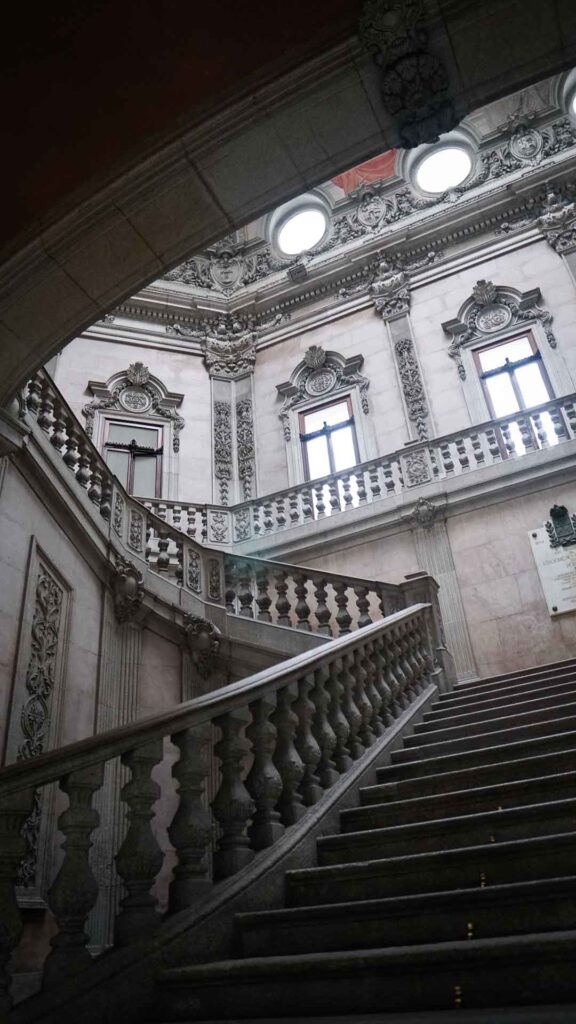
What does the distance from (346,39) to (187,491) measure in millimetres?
11092

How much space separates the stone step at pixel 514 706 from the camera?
5.87 metres

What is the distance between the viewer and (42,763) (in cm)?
293

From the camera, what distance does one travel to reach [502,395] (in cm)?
1355

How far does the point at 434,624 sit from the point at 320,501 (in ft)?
16.6

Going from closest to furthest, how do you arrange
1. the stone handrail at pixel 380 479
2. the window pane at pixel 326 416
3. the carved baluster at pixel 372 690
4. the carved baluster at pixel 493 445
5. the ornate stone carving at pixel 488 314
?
the carved baluster at pixel 372 690 < the stone handrail at pixel 380 479 < the carved baluster at pixel 493 445 < the ornate stone carving at pixel 488 314 < the window pane at pixel 326 416

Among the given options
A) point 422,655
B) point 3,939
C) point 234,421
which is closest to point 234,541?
point 234,421

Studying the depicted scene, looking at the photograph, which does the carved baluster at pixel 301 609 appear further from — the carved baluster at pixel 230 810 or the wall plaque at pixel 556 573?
the carved baluster at pixel 230 810

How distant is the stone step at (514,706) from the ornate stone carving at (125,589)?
310cm

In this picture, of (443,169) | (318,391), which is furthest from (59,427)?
(443,169)

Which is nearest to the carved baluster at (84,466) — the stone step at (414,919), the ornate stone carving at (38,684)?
the ornate stone carving at (38,684)

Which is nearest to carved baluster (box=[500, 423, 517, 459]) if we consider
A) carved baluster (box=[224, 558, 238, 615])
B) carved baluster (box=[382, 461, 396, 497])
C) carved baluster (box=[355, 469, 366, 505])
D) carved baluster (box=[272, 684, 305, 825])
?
carved baluster (box=[382, 461, 396, 497])

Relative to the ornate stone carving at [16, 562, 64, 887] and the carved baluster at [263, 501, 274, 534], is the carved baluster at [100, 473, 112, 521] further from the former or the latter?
the carved baluster at [263, 501, 274, 534]

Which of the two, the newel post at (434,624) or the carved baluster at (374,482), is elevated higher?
the carved baluster at (374,482)

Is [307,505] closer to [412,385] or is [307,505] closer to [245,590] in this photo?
[412,385]
